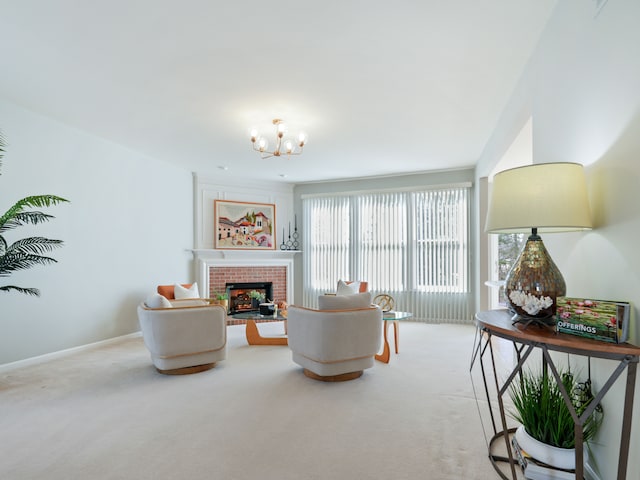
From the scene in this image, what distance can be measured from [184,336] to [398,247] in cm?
439

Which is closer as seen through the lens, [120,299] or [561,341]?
[561,341]

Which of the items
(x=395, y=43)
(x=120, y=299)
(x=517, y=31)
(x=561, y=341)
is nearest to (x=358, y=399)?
(x=561, y=341)

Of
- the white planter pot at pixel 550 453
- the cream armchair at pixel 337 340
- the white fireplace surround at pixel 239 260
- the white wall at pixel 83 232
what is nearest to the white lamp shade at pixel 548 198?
the white planter pot at pixel 550 453

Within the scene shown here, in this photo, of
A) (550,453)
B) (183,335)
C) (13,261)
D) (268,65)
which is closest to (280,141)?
(268,65)

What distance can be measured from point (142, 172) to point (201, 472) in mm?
4638

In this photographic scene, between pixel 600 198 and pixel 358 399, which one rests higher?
pixel 600 198

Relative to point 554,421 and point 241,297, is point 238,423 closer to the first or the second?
point 554,421

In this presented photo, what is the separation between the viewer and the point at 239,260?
271 inches

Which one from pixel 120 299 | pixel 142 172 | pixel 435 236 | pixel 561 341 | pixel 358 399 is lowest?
pixel 358 399

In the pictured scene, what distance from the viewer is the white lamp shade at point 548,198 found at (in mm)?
1580

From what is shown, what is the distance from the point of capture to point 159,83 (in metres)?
3.22

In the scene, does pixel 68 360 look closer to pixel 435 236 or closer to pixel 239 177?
pixel 239 177

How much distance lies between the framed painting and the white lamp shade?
18.8 ft

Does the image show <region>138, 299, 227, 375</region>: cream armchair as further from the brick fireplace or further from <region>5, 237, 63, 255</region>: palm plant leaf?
the brick fireplace
